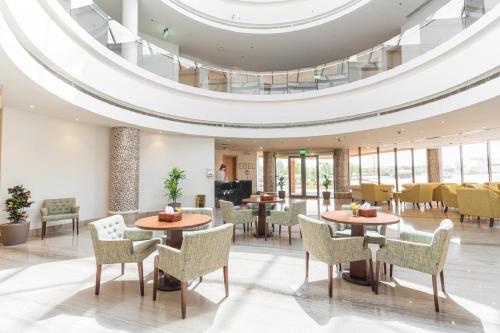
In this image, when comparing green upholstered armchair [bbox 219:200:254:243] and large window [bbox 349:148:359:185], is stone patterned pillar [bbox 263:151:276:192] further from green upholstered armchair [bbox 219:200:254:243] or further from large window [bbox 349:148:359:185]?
green upholstered armchair [bbox 219:200:254:243]

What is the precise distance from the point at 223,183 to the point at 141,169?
3393 millimetres

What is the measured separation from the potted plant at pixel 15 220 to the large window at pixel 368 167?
1618cm

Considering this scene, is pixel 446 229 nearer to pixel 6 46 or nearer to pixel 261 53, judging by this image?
pixel 6 46

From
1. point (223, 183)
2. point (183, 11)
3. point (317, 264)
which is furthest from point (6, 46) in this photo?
point (223, 183)

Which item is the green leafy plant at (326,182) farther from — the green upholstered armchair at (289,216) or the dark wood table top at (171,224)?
the dark wood table top at (171,224)

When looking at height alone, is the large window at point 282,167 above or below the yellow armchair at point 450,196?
above

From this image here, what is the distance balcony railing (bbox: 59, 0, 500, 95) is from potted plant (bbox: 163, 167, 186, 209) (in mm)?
3323

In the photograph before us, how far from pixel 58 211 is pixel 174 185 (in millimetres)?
3464

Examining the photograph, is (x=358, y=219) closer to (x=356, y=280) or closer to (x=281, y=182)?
(x=356, y=280)

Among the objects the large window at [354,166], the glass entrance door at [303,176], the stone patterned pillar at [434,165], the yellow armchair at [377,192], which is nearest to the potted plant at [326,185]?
the glass entrance door at [303,176]

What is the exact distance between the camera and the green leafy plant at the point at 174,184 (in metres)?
9.34

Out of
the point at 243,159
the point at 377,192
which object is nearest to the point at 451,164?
the point at 377,192

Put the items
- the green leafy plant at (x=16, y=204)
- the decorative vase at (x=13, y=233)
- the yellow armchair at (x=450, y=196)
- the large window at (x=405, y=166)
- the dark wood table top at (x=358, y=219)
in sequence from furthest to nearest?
1. the large window at (x=405, y=166)
2. the yellow armchair at (x=450, y=196)
3. the green leafy plant at (x=16, y=204)
4. the decorative vase at (x=13, y=233)
5. the dark wood table top at (x=358, y=219)

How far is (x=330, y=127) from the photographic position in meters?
10.3
